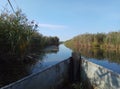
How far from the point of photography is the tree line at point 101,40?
1499 inches

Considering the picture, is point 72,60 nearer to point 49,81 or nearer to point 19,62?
point 49,81

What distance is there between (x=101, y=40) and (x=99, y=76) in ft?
136

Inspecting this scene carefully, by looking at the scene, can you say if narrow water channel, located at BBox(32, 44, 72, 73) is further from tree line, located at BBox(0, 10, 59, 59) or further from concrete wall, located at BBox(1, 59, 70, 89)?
concrete wall, located at BBox(1, 59, 70, 89)

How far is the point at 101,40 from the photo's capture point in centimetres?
4669

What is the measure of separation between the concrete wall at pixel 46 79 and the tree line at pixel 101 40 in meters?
31.0

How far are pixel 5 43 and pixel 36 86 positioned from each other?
6984 mm

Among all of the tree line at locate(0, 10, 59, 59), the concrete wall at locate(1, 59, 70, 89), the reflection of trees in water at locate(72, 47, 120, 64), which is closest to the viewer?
the concrete wall at locate(1, 59, 70, 89)

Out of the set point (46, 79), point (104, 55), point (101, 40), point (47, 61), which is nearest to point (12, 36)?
point (47, 61)

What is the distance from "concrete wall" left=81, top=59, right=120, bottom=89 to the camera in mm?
5352

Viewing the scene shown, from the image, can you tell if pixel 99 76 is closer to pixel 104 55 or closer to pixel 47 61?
pixel 47 61

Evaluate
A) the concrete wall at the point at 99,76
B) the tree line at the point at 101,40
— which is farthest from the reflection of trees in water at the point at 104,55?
the concrete wall at the point at 99,76

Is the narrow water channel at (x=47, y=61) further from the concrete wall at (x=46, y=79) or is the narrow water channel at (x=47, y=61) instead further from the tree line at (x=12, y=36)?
the concrete wall at (x=46, y=79)

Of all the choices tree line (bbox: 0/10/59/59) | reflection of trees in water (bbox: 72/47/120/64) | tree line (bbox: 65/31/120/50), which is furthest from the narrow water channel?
tree line (bbox: 65/31/120/50)

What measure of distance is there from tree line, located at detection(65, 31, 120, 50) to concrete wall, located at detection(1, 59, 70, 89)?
3102 centimetres
